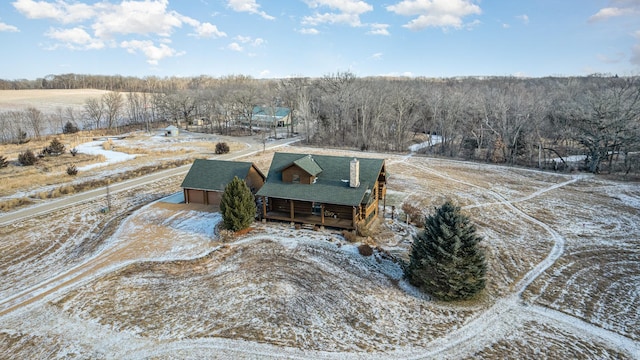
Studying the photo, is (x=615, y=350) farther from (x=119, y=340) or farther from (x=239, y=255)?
(x=119, y=340)

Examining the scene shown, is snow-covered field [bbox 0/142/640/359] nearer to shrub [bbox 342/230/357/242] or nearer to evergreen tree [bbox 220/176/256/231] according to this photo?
shrub [bbox 342/230/357/242]

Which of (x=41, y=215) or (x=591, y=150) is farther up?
(x=591, y=150)

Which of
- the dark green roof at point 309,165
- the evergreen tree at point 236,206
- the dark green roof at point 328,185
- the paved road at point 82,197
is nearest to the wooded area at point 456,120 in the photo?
the paved road at point 82,197

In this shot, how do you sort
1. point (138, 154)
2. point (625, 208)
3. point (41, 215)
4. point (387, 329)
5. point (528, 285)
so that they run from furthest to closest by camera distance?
point (138, 154)
point (625, 208)
point (41, 215)
point (528, 285)
point (387, 329)

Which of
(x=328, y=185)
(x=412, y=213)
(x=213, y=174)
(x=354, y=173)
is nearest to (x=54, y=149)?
(x=213, y=174)

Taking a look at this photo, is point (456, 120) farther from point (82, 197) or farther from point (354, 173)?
point (82, 197)

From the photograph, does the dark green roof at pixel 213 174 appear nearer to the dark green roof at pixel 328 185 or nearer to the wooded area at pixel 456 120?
the dark green roof at pixel 328 185

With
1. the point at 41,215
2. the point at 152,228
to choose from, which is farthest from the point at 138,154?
the point at 152,228
